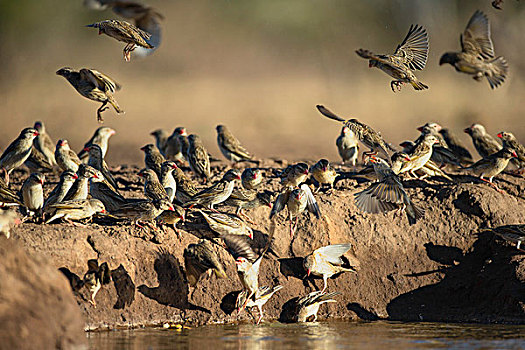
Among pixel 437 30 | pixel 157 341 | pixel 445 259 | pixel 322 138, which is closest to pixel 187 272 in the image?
pixel 157 341

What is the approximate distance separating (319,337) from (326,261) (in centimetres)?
173

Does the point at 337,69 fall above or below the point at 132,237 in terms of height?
above

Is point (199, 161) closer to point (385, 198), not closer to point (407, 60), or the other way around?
point (385, 198)

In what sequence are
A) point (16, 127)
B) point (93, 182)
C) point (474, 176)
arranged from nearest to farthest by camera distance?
point (93, 182), point (474, 176), point (16, 127)

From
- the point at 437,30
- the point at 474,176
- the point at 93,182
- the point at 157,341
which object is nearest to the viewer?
the point at 157,341

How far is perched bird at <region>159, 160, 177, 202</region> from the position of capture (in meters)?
11.8

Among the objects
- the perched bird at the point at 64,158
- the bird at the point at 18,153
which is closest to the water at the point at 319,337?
the perched bird at the point at 64,158

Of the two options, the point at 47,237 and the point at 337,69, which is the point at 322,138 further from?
the point at 47,237

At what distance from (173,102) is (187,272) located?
1471 cm

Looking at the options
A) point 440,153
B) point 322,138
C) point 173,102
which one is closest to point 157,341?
point 440,153

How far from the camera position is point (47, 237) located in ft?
32.0

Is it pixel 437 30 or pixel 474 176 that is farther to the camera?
pixel 437 30

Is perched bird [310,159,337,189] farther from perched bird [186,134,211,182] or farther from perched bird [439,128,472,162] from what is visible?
perched bird [439,128,472,162]

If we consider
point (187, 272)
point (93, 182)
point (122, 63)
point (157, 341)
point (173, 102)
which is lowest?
point (157, 341)
